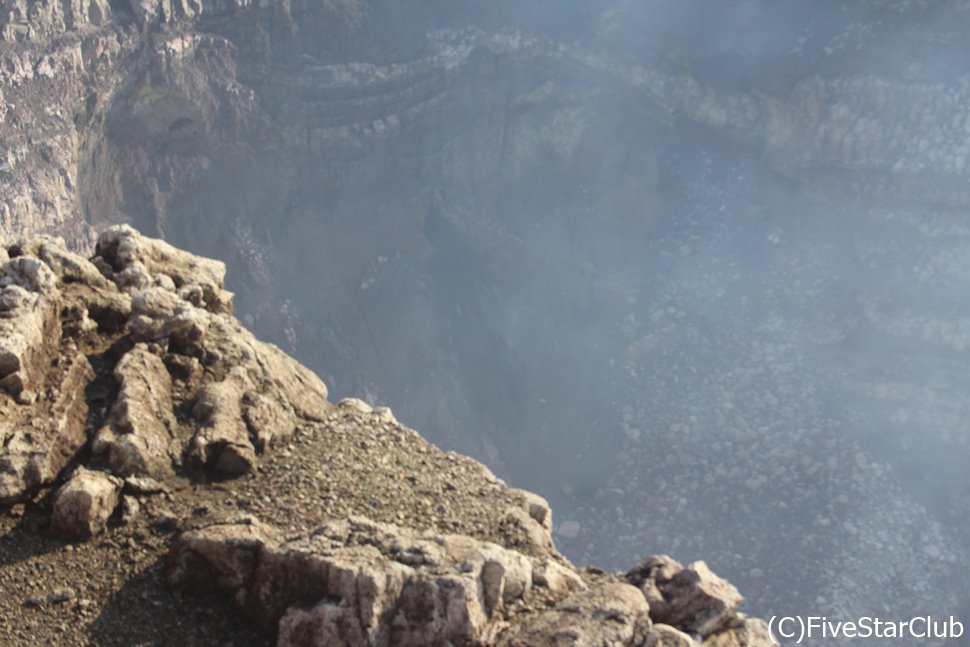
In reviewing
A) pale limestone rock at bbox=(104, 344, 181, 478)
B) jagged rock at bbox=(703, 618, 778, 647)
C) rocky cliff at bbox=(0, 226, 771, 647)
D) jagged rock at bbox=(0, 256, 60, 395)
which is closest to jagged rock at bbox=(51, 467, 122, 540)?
rocky cliff at bbox=(0, 226, 771, 647)

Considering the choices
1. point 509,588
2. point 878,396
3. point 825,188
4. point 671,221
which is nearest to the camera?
Result: point 509,588

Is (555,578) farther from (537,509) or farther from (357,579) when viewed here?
→ (357,579)

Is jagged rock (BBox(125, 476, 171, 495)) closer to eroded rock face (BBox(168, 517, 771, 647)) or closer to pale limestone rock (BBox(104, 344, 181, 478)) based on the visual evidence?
pale limestone rock (BBox(104, 344, 181, 478))

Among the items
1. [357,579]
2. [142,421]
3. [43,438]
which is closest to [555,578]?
[357,579]

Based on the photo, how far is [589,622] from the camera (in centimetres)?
736

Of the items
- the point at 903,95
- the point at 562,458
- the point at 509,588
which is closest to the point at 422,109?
the point at 562,458

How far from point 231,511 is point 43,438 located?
156 centimetres

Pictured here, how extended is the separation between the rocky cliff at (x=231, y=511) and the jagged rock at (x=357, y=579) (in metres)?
0.01

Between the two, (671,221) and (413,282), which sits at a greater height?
(671,221)

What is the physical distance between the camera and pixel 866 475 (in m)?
20.6

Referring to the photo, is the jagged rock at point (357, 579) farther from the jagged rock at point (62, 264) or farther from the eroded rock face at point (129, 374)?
the jagged rock at point (62, 264)

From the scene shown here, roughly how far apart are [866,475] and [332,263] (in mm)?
13600

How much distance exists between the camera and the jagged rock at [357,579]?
6.95 m

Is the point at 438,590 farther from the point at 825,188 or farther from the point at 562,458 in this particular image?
the point at 825,188
